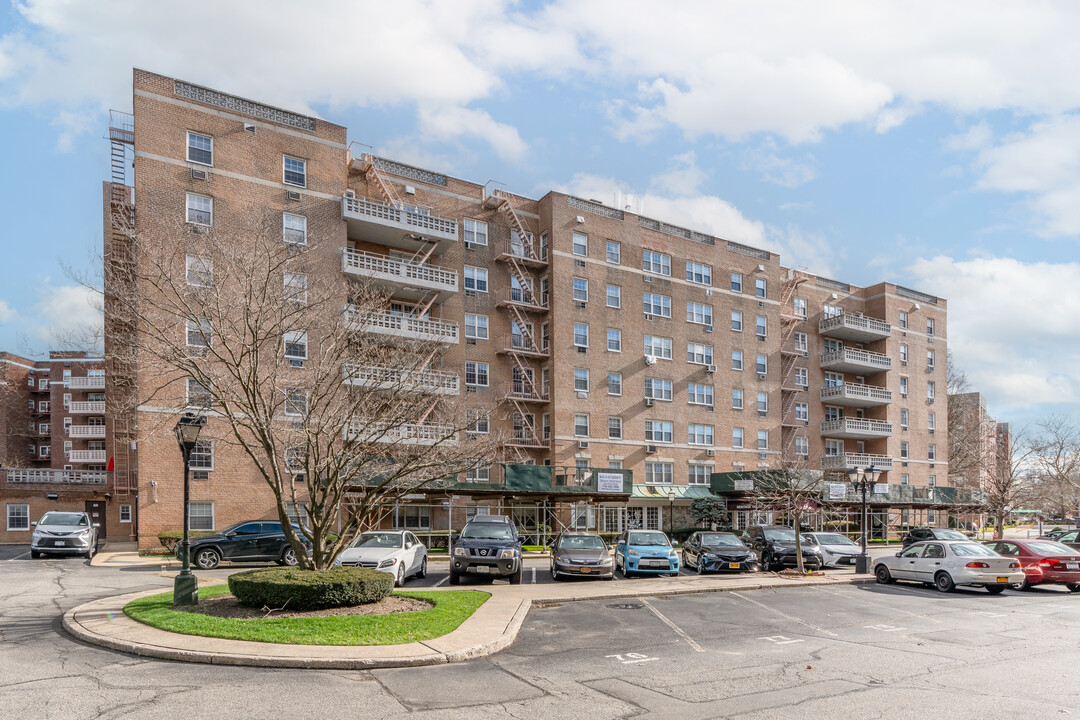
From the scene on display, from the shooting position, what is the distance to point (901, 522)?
2093 inches

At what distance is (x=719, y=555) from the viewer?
23.9 m

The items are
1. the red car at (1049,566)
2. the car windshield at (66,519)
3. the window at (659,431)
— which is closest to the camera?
the red car at (1049,566)

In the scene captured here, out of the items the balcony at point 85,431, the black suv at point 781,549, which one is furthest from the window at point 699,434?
the balcony at point 85,431

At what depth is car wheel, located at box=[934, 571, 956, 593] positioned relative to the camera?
815 inches

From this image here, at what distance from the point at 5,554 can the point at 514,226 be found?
2726 centimetres

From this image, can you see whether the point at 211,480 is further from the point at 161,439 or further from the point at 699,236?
the point at 699,236

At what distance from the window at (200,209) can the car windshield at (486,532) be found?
1909cm

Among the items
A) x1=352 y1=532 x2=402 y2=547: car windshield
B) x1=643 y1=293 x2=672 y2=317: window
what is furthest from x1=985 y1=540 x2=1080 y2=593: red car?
x1=643 y1=293 x2=672 y2=317: window

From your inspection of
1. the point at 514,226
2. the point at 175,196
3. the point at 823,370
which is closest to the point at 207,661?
the point at 175,196

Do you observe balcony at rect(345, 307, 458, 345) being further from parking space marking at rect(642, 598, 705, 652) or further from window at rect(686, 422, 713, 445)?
parking space marking at rect(642, 598, 705, 652)

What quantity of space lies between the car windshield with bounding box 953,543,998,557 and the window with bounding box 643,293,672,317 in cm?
2567

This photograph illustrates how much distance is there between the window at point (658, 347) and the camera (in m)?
45.0

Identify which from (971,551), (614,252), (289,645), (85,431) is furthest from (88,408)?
(971,551)

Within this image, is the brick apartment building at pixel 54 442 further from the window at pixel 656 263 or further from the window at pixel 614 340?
the window at pixel 656 263
